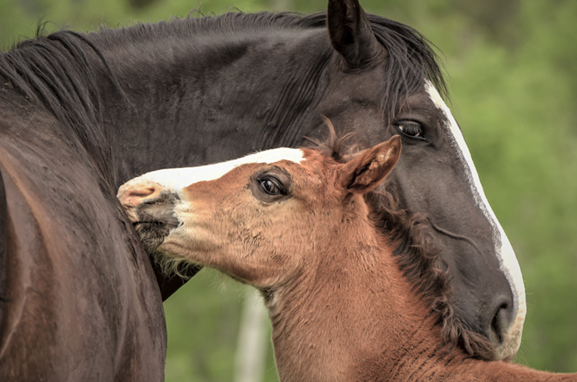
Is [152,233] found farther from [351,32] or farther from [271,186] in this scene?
[351,32]

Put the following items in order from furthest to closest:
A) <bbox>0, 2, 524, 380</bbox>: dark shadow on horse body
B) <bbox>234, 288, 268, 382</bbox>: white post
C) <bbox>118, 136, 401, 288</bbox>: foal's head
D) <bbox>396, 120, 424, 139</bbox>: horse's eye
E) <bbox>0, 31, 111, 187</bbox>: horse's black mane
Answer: <bbox>234, 288, 268, 382</bbox>: white post → <bbox>396, 120, 424, 139</bbox>: horse's eye → <bbox>118, 136, 401, 288</bbox>: foal's head → <bbox>0, 31, 111, 187</bbox>: horse's black mane → <bbox>0, 2, 524, 380</bbox>: dark shadow on horse body

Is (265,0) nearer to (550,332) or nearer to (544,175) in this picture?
(544,175)

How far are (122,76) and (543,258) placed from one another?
55.1 feet

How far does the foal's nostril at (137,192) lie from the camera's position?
316 centimetres

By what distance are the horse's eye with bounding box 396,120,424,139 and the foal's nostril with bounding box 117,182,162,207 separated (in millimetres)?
1354

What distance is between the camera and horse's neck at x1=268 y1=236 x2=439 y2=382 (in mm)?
3066

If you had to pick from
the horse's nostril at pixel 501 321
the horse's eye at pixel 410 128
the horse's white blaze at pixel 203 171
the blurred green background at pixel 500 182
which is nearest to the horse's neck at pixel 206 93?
the horse's white blaze at pixel 203 171

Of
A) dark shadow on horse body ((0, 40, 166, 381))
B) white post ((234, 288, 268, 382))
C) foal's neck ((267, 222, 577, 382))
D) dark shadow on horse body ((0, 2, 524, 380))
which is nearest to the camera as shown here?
dark shadow on horse body ((0, 40, 166, 381))

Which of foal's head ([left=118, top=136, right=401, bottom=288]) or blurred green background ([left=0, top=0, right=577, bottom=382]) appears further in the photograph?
blurred green background ([left=0, top=0, right=577, bottom=382])

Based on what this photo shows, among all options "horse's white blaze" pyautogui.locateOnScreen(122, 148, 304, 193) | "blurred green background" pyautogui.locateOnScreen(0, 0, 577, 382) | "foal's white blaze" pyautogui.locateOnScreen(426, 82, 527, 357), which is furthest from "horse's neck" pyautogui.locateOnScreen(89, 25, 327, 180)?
"blurred green background" pyautogui.locateOnScreen(0, 0, 577, 382)

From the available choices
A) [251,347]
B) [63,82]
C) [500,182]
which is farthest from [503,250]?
[500,182]

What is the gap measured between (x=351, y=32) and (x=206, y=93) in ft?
2.95

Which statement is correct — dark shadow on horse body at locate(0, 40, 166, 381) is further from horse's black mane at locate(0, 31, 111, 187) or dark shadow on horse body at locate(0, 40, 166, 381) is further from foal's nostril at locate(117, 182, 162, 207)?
foal's nostril at locate(117, 182, 162, 207)

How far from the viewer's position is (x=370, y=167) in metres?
3.26
